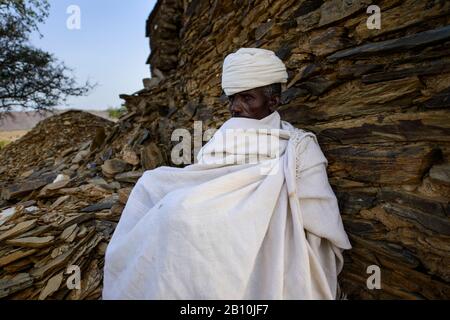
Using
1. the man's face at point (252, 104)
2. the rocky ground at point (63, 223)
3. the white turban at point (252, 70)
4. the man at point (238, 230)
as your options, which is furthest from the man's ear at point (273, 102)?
the rocky ground at point (63, 223)

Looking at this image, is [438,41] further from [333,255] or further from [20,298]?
[20,298]

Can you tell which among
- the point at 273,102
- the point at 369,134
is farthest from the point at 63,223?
the point at 369,134

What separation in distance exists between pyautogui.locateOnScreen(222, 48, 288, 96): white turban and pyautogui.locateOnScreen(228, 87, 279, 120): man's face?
0.19 ft

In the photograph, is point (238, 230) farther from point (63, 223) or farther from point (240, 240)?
point (63, 223)

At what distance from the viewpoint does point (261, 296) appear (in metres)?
1.30

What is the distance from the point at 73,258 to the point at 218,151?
1954mm

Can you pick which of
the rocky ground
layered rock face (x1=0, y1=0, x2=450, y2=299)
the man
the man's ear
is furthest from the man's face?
the rocky ground

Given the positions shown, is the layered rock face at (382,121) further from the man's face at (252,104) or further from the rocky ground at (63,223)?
the rocky ground at (63,223)

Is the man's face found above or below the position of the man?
above

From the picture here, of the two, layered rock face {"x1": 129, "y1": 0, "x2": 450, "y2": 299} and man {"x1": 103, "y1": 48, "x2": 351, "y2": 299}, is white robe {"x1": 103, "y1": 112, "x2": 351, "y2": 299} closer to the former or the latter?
man {"x1": 103, "y1": 48, "x2": 351, "y2": 299}

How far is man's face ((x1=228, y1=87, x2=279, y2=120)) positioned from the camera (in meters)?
2.01

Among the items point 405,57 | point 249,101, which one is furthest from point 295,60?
point 405,57

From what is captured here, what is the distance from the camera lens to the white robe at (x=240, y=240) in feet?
4.21

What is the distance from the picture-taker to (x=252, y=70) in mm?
1942
